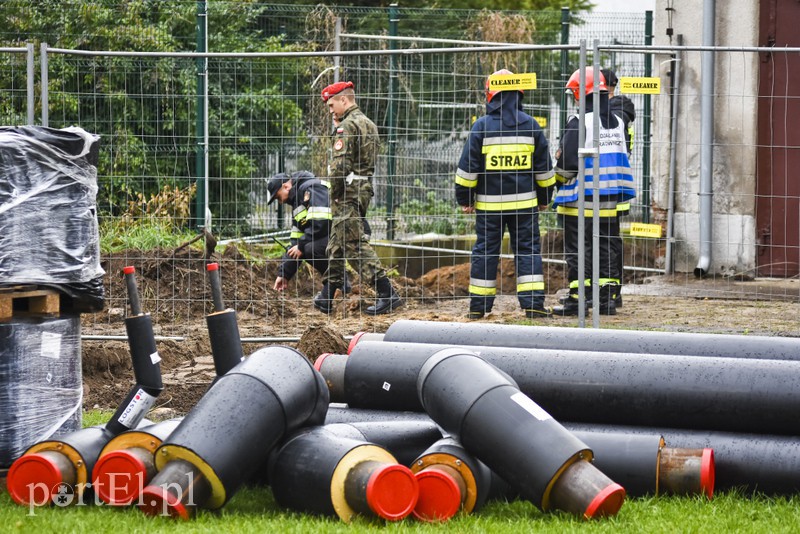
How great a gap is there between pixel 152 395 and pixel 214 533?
4.15 feet

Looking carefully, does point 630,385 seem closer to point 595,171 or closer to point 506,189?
point 595,171

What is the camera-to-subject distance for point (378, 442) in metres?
5.39

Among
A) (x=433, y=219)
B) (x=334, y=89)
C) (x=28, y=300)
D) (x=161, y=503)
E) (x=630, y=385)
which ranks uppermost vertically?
(x=334, y=89)

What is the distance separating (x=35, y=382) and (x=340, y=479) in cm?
183

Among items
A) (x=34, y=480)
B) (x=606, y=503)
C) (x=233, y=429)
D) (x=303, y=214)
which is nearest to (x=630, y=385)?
(x=606, y=503)

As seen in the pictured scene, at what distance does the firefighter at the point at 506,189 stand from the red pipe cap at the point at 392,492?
525cm

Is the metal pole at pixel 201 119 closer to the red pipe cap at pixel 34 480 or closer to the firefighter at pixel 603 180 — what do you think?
the firefighter at pixel 603 180

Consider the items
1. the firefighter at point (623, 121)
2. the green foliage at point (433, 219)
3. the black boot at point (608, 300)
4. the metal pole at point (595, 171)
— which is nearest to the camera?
the metal pole at point (595, 171)

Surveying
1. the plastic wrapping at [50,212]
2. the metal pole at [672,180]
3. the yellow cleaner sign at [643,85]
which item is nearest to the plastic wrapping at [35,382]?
the plastic wrapping at [50,212]

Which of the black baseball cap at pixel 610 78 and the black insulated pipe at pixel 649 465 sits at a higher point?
the black baseball cap at pixel 610 78

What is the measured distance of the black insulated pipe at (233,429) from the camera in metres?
4.74

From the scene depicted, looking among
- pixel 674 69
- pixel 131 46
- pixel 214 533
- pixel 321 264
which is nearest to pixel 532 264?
pixel 321 264

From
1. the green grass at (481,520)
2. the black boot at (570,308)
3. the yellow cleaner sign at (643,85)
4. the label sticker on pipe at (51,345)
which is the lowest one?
the green grass at (481,520)

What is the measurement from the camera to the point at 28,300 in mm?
5672
